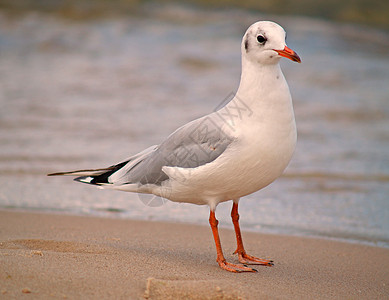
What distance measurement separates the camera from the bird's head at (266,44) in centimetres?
→ 348

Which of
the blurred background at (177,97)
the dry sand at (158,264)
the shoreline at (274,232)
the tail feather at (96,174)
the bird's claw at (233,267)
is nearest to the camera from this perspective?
the dry sand at (158,264)

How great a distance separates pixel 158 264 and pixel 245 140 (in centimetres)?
97

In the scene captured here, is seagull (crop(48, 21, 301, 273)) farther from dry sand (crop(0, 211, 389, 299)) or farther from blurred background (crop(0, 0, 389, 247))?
blurred background (crop(0, 0, 389, 247))

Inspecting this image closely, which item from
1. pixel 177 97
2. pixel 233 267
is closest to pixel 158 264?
pixel 233 267

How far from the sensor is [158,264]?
3.57 m

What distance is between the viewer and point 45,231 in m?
4.44

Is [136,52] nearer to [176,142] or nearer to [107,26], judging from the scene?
[107,26]

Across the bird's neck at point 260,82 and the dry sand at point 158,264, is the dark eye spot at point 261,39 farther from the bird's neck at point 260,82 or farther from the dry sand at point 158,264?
the dry sand at point 158,264

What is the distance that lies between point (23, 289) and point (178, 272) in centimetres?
98

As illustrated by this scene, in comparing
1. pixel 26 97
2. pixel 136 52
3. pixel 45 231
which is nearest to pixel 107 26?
pixel 136 52

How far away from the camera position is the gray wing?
362 cm

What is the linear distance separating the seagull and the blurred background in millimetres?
1398

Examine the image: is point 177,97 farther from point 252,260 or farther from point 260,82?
point 260,82

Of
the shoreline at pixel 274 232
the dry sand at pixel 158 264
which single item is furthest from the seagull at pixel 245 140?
the shoreline at pixel 274 232
